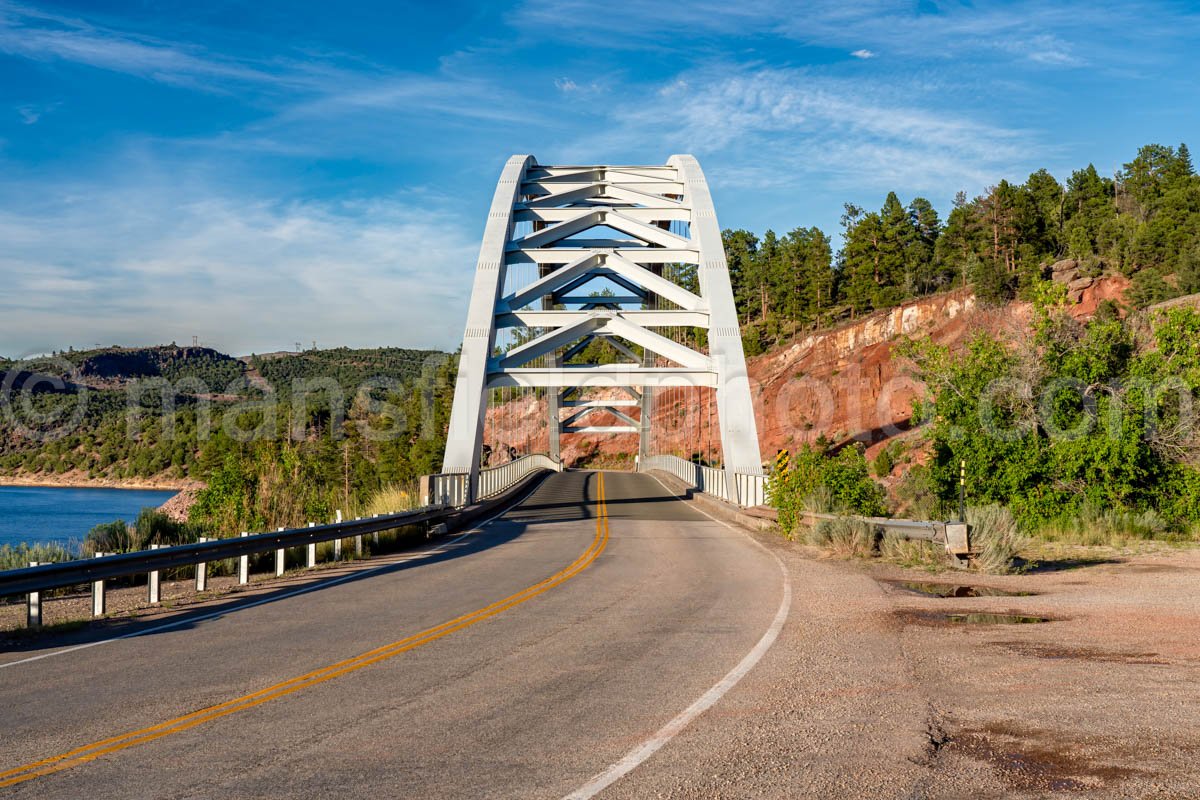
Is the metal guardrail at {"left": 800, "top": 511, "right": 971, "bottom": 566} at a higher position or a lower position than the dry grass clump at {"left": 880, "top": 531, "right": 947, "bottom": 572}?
higher

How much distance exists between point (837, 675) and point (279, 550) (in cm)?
1035

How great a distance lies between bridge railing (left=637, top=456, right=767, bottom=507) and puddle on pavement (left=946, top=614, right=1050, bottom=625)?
15.5m

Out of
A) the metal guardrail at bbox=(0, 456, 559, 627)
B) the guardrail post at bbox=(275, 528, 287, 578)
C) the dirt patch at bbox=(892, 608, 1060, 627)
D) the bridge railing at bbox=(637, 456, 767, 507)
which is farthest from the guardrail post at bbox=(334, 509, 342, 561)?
the bridge railing at bbox=(637, 456, 767, 507)

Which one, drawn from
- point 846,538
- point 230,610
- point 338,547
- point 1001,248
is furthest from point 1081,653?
point 1001,248

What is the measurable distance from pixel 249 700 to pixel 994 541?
11665 millimetres

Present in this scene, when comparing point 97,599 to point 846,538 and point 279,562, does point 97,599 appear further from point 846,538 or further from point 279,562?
point 846,538

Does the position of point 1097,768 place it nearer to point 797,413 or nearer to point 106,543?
point 106,543

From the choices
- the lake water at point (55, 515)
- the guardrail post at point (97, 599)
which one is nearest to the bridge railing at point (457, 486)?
the guardrail post at point (97, 599)

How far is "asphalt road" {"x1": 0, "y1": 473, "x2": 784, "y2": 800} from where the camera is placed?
519 centimetres

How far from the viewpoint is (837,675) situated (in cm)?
763

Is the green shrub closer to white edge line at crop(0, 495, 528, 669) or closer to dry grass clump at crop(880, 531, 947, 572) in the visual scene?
dry grass clump at crop(880, 531, 947, 572)

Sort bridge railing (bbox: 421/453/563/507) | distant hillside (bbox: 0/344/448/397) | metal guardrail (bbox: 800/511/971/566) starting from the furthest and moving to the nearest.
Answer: distant hillside (bbox: 0/344/448/397), bridge railing (bbox: 421/453/563/507), metal guardrail (bbox: 800/511/971/566)

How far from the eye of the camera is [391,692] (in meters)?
7.16

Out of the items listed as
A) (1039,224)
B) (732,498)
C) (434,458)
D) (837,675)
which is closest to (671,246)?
(732,498)
